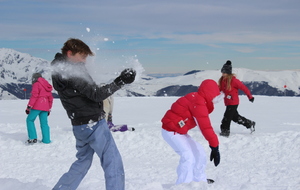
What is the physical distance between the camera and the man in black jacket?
3.37 m

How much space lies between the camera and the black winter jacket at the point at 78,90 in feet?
11.0

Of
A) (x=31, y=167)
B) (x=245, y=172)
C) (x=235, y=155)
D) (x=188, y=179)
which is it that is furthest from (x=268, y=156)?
(x=31, y=167)

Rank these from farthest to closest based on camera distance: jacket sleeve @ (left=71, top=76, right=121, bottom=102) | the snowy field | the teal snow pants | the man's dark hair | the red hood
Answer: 1. the teal snow pants
2. the snowy field
3. the red hood
4. the man's dark hair
5. jacket sleeve @ (left=71, top=76, right=121, bottom=102)

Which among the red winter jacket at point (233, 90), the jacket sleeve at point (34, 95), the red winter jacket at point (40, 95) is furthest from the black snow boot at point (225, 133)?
the jacket sleeve at point (34, 95)

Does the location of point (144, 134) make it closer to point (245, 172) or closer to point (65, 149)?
point (65, 149)

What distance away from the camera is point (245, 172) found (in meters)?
5.72

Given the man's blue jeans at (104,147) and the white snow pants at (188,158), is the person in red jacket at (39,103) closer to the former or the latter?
the white snow pants at (188,158)

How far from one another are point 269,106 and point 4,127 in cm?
1216

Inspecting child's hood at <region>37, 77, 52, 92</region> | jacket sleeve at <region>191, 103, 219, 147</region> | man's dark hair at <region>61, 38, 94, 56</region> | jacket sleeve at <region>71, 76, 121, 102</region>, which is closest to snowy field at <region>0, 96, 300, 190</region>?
jacket sleeve at <region>191, 103, 219, 147</region>

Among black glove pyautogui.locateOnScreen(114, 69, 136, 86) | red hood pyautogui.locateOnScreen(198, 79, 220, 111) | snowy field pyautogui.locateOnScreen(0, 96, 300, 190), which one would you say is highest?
black glove pyautogui.locateOnScreen(114, 69, 136, 86)

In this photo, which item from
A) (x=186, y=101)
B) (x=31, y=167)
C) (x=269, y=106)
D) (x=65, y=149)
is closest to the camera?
(x=186, y=101)

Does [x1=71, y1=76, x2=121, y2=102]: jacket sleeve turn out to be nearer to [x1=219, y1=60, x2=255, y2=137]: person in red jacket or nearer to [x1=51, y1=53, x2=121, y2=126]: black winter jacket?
[x1=51, y1=53, x2=121, y2=126]: black winter jacket

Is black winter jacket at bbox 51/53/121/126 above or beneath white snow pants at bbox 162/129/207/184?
above

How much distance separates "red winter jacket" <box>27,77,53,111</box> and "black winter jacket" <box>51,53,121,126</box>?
4763 millimetres
